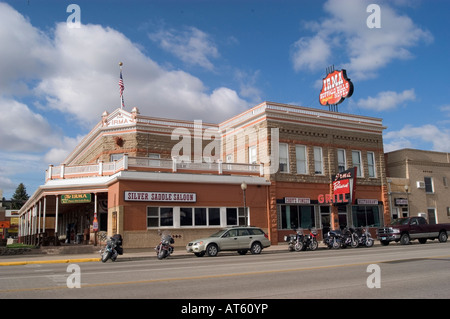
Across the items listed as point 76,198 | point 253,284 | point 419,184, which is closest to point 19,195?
point 76,198

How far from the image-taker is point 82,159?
43.0m

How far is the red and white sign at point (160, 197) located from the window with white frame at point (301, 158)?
993 cm

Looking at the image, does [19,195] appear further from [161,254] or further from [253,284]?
[253,284]

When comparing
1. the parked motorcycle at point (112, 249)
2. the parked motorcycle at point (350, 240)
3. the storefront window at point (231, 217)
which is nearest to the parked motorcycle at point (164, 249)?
the parked motorcycle at point (112, 249)

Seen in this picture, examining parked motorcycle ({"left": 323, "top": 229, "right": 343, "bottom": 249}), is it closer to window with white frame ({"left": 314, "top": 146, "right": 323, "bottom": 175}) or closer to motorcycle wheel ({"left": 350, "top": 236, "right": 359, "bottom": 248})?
motorcycle wheel ({"left": 350, "top": 236, "right": 359, "bottom": 248})

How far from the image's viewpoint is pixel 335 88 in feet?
127

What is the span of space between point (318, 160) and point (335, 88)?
Answer: 26.3ft

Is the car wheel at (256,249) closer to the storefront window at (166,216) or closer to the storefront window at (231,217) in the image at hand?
the storefront window at (231,217)

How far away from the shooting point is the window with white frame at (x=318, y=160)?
34.8 metres

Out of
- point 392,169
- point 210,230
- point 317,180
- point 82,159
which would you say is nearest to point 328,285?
point 210,230
